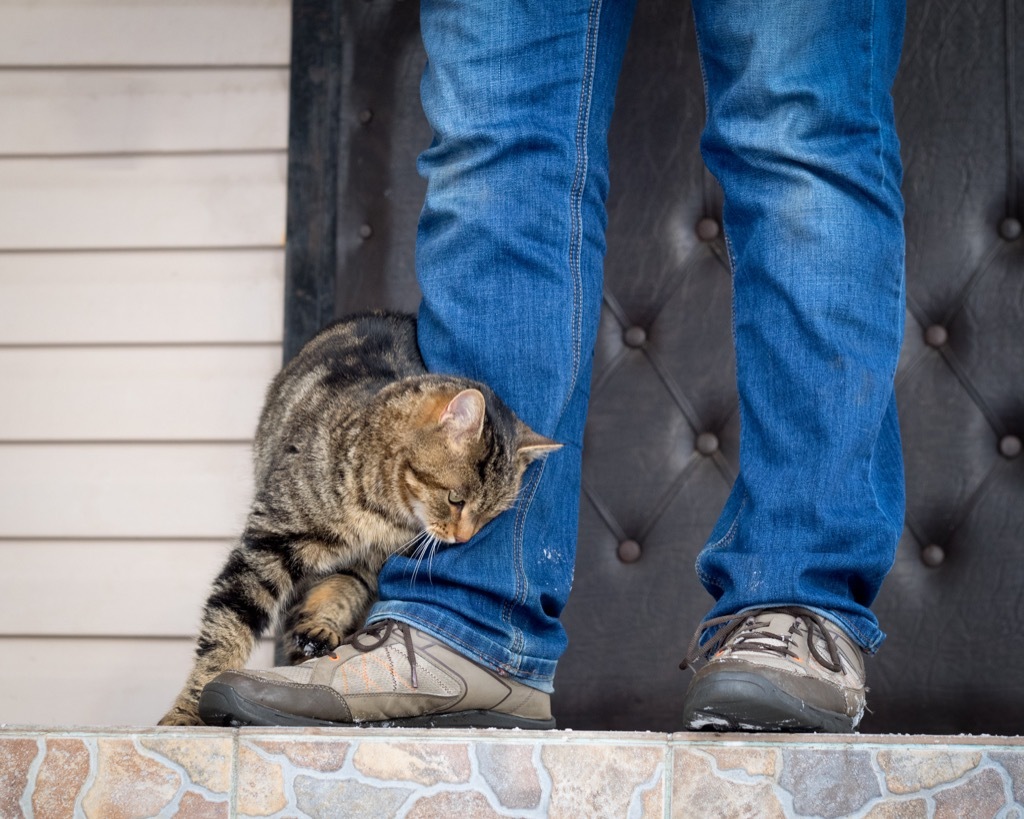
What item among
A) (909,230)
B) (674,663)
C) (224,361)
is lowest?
(674,663)

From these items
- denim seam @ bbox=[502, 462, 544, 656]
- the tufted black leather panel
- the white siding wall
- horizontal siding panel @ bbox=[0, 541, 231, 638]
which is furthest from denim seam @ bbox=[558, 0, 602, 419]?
horizontal siding panel @ bbox=[0, 541, 231, 638]

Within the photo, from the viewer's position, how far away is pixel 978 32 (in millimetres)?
1591

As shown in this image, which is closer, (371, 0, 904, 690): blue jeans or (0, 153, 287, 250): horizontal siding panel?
(371, 0, 904, 690): blue jeans

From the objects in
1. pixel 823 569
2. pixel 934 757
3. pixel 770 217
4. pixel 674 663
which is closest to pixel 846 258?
pixel 770 217

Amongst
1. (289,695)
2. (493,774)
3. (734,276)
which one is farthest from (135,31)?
(493,774)

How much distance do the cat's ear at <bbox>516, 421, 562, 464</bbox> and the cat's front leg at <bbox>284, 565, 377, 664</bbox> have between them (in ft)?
1.06

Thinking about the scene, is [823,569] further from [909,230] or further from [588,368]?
[909,230]

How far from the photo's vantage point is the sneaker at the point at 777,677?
2.93 feet

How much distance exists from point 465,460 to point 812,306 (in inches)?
19.3

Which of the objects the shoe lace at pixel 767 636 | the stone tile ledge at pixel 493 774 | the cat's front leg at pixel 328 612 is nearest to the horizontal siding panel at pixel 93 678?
the cat's front leg at pixel 328 612

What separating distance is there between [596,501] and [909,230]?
637 mm

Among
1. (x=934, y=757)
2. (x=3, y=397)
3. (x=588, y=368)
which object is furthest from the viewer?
(x=3, y=397)

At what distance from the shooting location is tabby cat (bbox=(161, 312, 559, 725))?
1.25 meters

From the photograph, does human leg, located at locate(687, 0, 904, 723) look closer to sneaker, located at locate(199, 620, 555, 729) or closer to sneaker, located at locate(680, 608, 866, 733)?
sneaker, located at locate(680, 608, 866, 733)
